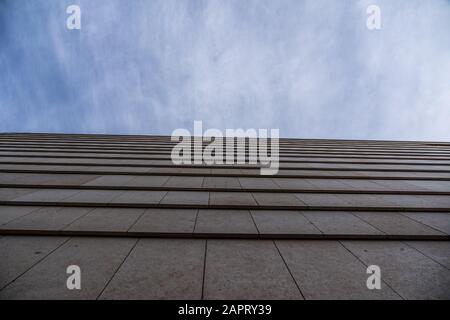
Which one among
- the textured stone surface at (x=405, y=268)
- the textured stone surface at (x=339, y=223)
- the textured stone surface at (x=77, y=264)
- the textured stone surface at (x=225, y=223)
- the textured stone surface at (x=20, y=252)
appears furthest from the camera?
the textured stone surface at (x=339, y=223)

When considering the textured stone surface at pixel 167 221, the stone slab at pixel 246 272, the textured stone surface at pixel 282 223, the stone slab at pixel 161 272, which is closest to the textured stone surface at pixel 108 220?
the textured stone surface at pixel 167 221

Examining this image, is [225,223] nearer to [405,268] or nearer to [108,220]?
[108,220]

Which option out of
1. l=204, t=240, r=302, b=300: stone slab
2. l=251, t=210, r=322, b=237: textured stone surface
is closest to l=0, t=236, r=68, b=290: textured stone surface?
l=204, t=240, r=302, b=300: stone slab

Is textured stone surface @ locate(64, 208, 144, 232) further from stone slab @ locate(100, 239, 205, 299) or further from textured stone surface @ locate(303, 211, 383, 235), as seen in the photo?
textured stone surface @ locate(303, 211, 383, 235)

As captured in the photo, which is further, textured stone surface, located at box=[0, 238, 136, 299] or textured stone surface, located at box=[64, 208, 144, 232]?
textured stone surface, located at box=[64, 208, 144, 232]

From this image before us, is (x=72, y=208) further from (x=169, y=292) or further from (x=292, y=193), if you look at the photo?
(x=292, y=193)

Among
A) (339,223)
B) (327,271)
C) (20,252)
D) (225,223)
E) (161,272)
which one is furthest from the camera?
(339,223)

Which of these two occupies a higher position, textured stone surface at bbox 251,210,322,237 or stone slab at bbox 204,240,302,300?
textured stone surface at bbox 251,210,322,237

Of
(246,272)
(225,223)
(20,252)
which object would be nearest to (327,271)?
(246,272)

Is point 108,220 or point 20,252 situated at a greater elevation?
point 108,220

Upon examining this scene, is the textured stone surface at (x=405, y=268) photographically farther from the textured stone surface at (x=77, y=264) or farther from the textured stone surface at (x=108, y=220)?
the textured stone surface at (x=108, y=220)

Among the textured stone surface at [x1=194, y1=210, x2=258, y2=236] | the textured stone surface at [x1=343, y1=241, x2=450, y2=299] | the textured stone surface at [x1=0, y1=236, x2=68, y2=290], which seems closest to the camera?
the textured stone surface at [x1=343, y1=241, x2=450, y2=299]

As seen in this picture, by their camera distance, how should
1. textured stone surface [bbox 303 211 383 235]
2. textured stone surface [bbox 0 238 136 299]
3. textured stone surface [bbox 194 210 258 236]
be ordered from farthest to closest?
textured stone surface [bbox 303 211 383 235] < textured stone surface [bbox 194 210 258 236] < textured stone surface [bbox 0 238 136 299]
